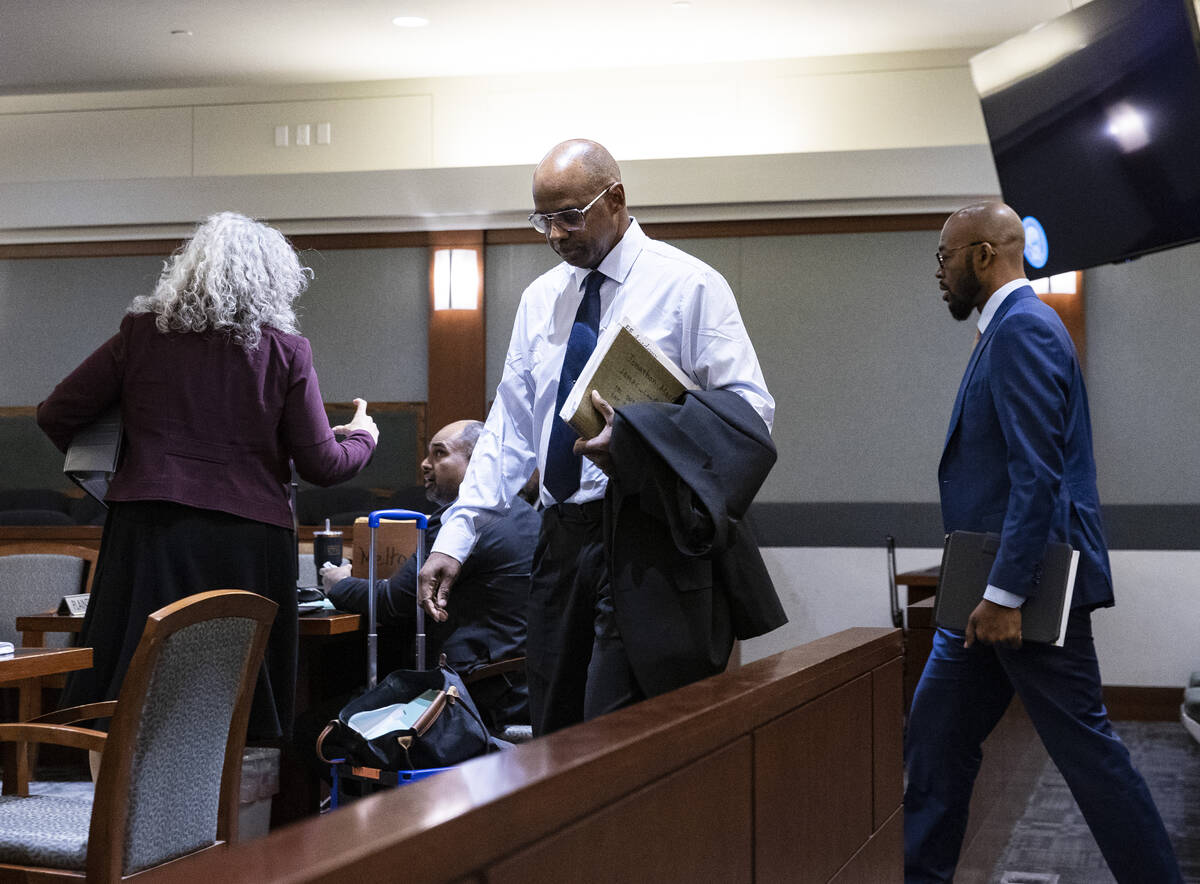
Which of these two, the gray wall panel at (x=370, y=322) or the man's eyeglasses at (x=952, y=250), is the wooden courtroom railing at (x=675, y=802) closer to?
the man's eyeglasses at (x=952, y=250)

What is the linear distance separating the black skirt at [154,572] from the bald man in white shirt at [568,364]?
78cm

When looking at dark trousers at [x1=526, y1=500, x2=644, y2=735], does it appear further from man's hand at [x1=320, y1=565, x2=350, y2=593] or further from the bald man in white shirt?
man's hand at [x1=320, y1=565, x2=350, y2=593]

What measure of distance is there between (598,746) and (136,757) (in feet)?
3.68

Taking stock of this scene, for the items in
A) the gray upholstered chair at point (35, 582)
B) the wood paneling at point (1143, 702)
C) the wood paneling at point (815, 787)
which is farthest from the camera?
the wood paneling at point (1143, 702)

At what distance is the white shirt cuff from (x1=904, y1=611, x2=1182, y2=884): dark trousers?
109mm

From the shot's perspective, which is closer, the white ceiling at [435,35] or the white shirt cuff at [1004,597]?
the white shirt cuff at [1004,597]

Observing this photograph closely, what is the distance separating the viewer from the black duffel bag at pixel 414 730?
254cm

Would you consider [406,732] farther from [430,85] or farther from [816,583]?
[430,85]

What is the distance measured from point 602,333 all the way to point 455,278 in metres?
5.20

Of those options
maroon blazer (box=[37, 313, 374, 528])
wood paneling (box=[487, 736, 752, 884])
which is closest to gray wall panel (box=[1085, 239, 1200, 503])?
maroon blazer (box=[37, 313, 374, 528])

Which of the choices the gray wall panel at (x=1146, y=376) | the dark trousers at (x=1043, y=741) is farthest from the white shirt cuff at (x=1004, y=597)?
the gray wall panel at (x=1146, y=376)

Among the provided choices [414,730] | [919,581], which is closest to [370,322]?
[919,581]

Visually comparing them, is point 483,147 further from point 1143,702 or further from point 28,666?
point 28,666

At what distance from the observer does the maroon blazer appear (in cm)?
267
